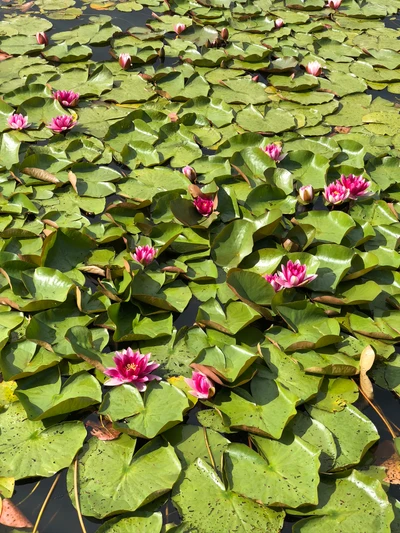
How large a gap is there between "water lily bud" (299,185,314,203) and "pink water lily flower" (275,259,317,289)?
32.1 inches

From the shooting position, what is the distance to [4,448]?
225cm

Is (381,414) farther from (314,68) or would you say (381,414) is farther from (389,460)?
(314,68)

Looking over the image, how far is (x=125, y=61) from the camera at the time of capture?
4.96 meters

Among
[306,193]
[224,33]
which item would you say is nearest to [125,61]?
[224,33]

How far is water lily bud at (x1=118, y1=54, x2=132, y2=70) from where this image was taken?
16.3 ft

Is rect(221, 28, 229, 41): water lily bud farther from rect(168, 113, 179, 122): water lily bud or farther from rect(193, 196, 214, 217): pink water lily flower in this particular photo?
rect(193, 196, 214, 217): pink water lily flower

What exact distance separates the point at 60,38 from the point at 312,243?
3.89 meters

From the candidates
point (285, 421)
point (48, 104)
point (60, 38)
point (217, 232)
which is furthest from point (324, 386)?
point (60, 38)

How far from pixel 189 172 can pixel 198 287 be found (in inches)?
39.3

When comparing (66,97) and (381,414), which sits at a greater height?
(66,97)

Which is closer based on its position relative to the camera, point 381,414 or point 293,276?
point 381,414

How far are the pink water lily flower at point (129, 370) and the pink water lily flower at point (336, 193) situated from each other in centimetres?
173

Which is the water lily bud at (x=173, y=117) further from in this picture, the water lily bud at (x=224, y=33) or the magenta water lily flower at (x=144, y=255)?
the magenta water lily flower at (x=144, y=255)

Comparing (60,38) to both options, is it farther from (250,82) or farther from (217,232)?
(217,232)
